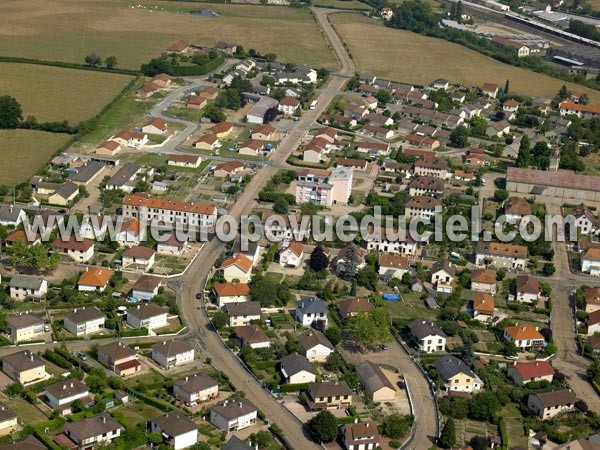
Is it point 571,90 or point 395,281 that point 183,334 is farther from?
point 571,90

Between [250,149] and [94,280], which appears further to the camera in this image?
[250,149]

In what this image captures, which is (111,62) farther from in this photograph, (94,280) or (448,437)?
(448,437)

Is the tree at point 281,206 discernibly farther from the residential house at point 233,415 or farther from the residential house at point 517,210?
the residential house at point 233,415

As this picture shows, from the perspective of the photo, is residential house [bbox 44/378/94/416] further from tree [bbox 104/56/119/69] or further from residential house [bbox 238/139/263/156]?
tree [bbox 104/56/119/69]

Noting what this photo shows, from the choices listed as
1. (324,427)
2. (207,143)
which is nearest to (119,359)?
(324,427)

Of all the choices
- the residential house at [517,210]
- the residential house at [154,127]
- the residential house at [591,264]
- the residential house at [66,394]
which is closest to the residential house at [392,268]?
the residential house at [591,264]

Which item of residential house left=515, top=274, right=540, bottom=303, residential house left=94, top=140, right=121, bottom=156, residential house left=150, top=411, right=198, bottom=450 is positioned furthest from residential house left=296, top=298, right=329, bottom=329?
residential house left=94, top=140, right=121, bottom=156
